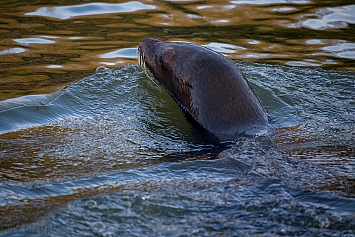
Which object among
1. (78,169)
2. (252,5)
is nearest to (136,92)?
(78,169)

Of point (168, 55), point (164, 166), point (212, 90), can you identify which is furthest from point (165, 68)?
point (164, 166)

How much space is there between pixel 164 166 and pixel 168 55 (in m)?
1.61

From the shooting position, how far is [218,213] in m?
3.03

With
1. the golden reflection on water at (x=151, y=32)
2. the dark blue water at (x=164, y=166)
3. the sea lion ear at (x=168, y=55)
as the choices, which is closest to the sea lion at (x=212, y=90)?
the sea lion ear at (x=168, y=55)

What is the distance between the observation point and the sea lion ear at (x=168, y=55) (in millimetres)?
5180

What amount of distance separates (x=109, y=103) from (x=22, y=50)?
2528 mm

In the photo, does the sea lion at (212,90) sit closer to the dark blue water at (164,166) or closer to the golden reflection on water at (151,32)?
the dark blue water at (164,166)

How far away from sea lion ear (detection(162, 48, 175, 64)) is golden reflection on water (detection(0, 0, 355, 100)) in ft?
5.68

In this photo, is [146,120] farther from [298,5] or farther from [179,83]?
[298,5]

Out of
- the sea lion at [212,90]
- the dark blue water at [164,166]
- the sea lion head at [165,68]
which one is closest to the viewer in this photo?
the dark blue water at [164,166]

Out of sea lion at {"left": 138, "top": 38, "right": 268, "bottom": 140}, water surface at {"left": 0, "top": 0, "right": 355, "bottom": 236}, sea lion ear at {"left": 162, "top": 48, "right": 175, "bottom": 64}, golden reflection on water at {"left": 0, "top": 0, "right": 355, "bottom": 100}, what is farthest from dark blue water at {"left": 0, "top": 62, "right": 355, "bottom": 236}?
golden reflection on water at {"left": 0, "top": 0, "right": 355, "bottom": 100}

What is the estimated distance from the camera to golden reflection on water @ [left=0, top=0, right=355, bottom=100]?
7.21 m

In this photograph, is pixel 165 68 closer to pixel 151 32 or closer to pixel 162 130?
pixel 162 130

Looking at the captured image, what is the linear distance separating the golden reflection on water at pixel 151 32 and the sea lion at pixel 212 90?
188 cm
